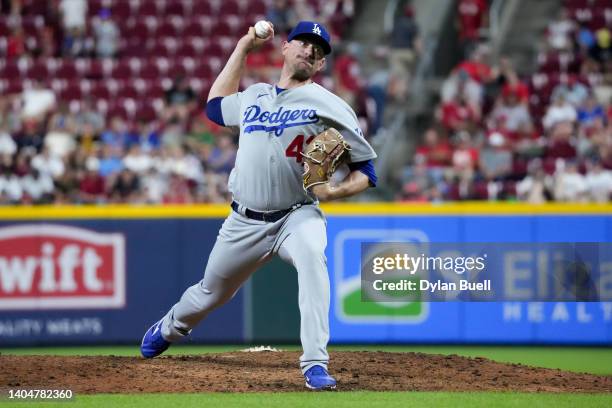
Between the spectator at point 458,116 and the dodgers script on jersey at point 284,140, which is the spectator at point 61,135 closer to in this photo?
the spectator at point 458,116

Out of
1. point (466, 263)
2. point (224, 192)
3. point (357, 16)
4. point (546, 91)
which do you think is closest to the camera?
point (466, 263)

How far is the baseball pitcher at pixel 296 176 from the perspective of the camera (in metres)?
6.20

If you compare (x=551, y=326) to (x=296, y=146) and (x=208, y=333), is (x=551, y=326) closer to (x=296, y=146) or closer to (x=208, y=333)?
(x=208, y=333)

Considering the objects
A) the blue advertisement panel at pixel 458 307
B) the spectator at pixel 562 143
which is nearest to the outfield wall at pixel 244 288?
the blue advertisement panel at pixel 458 307

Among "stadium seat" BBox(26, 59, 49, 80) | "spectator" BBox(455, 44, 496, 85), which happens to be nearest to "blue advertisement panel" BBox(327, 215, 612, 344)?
"spectator" BBox(455, 44, 496, 85)

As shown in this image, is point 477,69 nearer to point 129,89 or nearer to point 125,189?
point 129,89

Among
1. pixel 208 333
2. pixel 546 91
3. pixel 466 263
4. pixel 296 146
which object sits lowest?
pixel 208 333

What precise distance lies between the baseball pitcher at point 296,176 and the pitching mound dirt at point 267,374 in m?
0.52

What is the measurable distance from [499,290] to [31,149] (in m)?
6.34

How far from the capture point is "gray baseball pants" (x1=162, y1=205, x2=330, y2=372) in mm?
6180

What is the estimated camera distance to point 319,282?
20.4 feet

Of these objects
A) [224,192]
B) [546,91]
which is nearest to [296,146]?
[224,192]

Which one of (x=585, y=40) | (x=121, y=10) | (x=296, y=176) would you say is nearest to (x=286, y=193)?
(x=296, y=176)

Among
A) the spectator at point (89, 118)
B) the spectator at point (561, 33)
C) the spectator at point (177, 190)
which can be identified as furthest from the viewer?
the spectator at point (561, 33)
